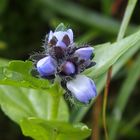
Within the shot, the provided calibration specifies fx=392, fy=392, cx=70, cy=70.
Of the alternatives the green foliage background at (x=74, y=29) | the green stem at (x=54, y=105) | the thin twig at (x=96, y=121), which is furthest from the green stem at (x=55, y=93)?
the green foliage background at (x=74, y=29)

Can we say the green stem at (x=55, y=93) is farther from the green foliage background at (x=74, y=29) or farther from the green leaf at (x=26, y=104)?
the green foliage background at (x=74, y=29)

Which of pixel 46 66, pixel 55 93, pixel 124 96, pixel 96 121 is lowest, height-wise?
pixel 96 121

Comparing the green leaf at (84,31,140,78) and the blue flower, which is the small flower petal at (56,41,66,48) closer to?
the blue flower

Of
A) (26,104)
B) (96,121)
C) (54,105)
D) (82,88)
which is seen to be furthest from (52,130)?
(96,121)

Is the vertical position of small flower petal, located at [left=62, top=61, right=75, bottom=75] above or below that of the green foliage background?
above

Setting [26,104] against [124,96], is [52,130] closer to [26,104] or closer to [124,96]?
[26,104]

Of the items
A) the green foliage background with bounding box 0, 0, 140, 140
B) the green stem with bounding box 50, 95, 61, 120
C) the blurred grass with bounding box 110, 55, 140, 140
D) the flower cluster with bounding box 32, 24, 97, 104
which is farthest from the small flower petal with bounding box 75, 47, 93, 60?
the green foliage background with bounding box 0, 0, 140, 140
